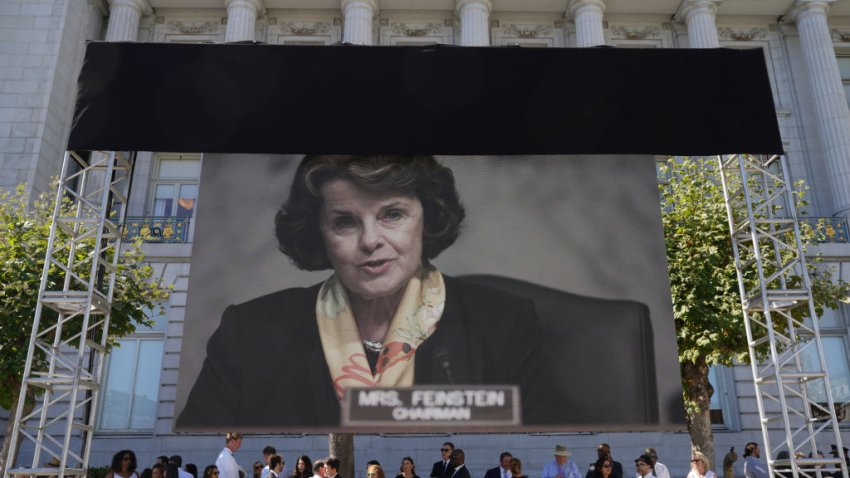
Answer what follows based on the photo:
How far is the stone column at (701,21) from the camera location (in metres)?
22.2

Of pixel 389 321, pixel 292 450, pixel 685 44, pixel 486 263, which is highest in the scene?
pixel 685 44

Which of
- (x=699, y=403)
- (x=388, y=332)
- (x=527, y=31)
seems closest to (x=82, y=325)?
(x=388, y=332)

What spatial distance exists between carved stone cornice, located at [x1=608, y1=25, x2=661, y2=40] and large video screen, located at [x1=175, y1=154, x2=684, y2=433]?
1495 centimetres

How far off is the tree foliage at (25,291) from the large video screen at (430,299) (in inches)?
165

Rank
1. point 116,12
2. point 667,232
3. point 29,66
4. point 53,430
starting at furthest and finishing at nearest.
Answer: point 116,12 < point 29,66 < point 53,430 < point 667,232

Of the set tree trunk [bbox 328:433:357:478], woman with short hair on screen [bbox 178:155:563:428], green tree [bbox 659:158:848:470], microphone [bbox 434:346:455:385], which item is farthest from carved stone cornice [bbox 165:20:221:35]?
microphone [bbox 434:346:455:385]

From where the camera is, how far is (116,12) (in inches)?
856

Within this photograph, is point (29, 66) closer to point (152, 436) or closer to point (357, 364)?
point (152, 436)

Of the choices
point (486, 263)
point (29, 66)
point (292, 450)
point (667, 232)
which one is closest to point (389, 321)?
point (486, 263)

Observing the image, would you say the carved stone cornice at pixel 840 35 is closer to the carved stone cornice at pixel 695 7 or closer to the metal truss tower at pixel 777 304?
the carved stone cornice at pixel 695 7

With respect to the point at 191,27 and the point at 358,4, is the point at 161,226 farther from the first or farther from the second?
the point at 358,4

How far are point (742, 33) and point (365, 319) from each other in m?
19.7

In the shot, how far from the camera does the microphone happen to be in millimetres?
8984

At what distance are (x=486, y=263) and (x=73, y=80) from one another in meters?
16.5
